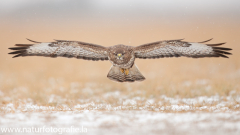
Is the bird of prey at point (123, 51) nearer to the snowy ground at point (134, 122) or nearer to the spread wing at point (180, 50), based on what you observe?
the spread wing at point (180, 50)

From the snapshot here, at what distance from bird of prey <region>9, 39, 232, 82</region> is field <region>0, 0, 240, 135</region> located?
1068mm

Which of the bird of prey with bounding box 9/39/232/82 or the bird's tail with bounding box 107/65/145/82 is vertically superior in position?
the bird of prey with bounding box 9/39/232/82

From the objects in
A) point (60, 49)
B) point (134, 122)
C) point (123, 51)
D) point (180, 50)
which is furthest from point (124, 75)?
point (134, 122)

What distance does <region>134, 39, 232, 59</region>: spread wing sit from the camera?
741 cm

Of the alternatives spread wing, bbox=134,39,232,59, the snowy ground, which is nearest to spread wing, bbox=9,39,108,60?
spread wing, bbox=134,39,232,59

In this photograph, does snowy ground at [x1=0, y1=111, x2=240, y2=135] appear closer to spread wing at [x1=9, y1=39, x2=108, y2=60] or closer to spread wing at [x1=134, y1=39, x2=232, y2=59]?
spread wing at [x1=134, y1=39, x2=232, y2=59]

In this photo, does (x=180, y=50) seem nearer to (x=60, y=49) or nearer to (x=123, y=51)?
(x=123, y=51)

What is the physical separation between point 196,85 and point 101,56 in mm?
4891

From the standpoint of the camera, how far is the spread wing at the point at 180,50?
24.3 feet

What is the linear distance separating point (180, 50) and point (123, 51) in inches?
65.0

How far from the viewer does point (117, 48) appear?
751 centimetres

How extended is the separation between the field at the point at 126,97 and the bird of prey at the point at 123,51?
1.07m

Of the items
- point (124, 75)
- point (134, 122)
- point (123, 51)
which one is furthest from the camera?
point (124, 75)

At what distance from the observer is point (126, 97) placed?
9.36m
